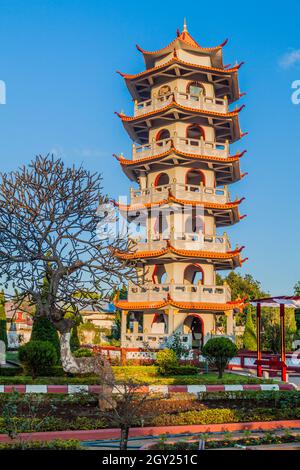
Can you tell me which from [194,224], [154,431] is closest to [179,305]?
[194,224]

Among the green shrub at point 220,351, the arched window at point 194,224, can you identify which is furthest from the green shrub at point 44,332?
the arched window at point 194,224

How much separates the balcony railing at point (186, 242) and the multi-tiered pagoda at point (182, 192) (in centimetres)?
6

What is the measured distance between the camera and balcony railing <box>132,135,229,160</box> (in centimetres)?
3180

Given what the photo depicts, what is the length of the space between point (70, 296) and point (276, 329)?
25.2m

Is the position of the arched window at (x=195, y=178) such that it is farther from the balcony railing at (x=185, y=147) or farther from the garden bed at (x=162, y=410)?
the garden bed at (x=162, y=410)

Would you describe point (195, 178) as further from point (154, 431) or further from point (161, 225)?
point (154, 431)

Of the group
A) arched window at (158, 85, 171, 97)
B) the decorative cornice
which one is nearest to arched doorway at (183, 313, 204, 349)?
the decorative cornice

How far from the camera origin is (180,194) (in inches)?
1219

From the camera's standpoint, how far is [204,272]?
103 ft

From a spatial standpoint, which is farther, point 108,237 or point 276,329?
point 276,329

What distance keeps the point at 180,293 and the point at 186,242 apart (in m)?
2.88

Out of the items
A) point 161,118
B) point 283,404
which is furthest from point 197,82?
point 283,404

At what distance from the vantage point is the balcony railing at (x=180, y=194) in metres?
31.0
